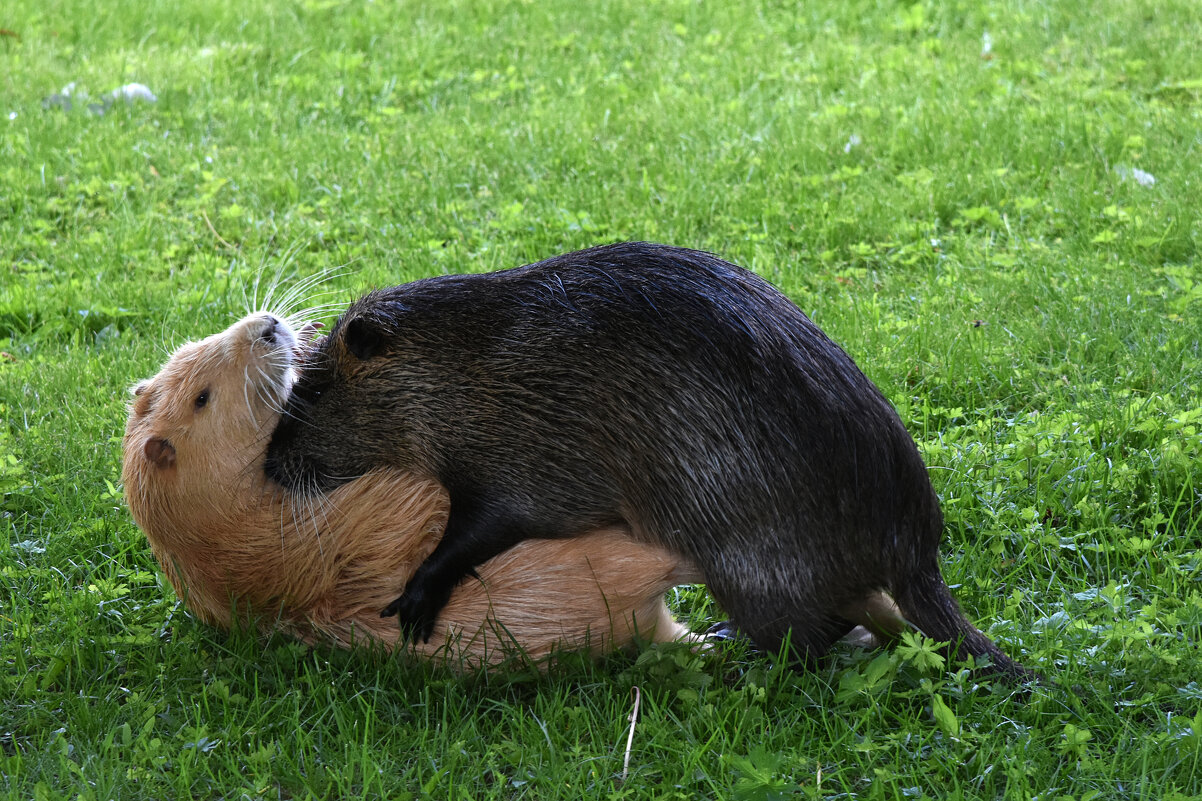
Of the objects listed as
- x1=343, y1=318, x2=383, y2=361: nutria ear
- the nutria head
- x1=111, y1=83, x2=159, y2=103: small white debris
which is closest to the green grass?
x1=111, y1=83, x2=159, y2=103: small white debris

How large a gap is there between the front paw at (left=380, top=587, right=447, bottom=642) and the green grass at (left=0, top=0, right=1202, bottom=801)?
0.32 feet

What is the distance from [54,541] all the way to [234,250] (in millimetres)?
2397

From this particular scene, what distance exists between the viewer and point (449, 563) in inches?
127

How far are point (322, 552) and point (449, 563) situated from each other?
1.16 ft

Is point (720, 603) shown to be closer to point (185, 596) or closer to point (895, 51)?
point (185, 596)

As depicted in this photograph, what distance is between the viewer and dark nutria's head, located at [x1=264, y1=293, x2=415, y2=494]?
346 centimetres

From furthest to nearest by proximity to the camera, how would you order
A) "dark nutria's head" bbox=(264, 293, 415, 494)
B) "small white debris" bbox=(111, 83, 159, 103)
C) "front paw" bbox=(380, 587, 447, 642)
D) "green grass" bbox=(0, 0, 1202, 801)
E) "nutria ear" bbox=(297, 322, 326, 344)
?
"small white debris" bbox=(111, 83, 159, 103)
"nutria ear" bbox=(297, 322, 326, 344)
"dark nutria's head" bbox=(264, 293, 415, 494)
"front paw" bbox=(380, 587, 447, 642)
"green grass" bbox=(0, 0, 1202, 801)

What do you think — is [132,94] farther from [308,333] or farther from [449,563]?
[449,563]

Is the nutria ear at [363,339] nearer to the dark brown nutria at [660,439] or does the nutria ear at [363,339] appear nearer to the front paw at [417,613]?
the dark brown nutria at [660,439]

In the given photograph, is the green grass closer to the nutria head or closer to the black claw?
the black claw

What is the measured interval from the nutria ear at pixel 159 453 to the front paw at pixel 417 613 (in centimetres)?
76

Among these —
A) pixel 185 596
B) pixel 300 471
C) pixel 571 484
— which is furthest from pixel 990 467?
pixel 185 596

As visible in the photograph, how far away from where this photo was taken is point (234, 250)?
19.9ft

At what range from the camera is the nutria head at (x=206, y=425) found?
3.36m
